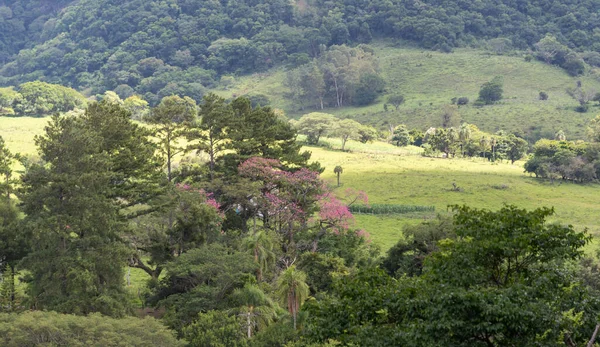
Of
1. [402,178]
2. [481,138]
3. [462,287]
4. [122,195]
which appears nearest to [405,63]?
[481,138]

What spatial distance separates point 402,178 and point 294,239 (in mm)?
39038

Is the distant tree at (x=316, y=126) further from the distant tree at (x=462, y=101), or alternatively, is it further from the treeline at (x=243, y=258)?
the treeline at (x=243, y=258)

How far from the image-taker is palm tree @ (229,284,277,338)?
31.4 metres

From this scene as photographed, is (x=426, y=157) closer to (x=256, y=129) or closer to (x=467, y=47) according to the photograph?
(x=256, y=129)

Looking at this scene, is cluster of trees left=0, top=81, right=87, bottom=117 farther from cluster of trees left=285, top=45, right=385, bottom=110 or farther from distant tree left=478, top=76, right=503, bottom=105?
distant tree left=478, top=76, right=503, bottom=105

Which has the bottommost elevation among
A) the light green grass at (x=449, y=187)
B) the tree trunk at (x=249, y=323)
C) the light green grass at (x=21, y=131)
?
the light green grass at (x=449, y=187)

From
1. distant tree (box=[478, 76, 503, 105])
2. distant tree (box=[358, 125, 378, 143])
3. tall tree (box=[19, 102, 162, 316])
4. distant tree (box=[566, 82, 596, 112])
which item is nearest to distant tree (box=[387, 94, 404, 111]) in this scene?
distant tree (box=[478, 76, 503, 105])

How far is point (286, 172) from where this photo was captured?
48938 millimetres

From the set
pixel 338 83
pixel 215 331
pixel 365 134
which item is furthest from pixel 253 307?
pixel 338 83

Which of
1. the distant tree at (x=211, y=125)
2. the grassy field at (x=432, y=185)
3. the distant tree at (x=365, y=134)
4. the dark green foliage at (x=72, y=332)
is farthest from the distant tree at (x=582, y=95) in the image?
the dark green foliage at (x=72, y=332)

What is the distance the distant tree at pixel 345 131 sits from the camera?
332 ft

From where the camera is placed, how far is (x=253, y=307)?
106 ft

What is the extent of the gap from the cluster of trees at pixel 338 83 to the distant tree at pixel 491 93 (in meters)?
23.9

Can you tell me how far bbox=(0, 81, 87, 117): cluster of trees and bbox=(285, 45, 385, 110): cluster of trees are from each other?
56.9 metres
